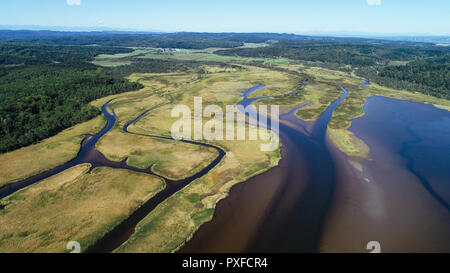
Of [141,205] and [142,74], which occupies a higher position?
[142,74]

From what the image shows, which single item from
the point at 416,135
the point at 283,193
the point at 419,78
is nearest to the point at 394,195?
the point at 283,193

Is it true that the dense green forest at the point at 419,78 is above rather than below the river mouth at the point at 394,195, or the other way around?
above

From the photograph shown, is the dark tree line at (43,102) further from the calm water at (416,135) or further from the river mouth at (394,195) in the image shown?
the calm water at (416,135)

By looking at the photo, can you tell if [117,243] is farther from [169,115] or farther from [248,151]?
[169,115]

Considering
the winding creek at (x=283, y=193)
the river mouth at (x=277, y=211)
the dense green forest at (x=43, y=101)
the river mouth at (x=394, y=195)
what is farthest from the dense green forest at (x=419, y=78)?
the dense green forest at (x=43, y=101)

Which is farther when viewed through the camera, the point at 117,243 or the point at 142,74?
the point at 142,74

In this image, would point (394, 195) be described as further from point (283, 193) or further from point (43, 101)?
point (43, 101)

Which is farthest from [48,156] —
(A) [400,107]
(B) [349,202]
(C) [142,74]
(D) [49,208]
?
(C) [142,74]

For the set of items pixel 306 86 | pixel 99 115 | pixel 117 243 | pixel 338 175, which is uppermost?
pixel 306 86
